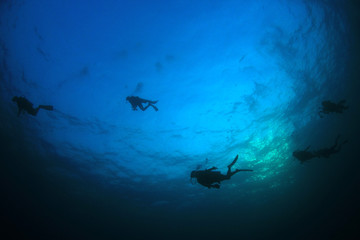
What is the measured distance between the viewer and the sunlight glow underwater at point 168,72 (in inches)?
434

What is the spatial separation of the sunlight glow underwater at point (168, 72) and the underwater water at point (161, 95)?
0.26ft

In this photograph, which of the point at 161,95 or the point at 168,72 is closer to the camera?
the point at 168,72

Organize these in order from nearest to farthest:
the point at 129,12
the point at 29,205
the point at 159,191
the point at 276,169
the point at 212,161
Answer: the point at 129,12 → the point at 212,161 → the point at 159,191 → the point at 276,169 → the point at 29,205

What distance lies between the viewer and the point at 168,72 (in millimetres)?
13086

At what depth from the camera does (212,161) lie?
22.8 meters

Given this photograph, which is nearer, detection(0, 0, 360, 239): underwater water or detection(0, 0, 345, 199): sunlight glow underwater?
detection(0, 0, 345, 199): sunlight glow underwater

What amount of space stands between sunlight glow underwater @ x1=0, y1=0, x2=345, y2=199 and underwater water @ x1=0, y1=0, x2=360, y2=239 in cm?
8

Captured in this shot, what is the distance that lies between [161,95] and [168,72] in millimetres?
1937

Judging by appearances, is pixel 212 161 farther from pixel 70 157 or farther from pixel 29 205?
pixel 29 205

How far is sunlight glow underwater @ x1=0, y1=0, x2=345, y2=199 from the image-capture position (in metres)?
11.0

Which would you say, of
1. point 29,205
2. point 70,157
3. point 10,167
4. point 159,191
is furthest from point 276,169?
point 29,205

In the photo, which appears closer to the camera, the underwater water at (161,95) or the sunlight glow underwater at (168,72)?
the sunlight glow underwater at (168,72)

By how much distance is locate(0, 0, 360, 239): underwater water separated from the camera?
36.7 ft

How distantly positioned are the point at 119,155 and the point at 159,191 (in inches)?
435
